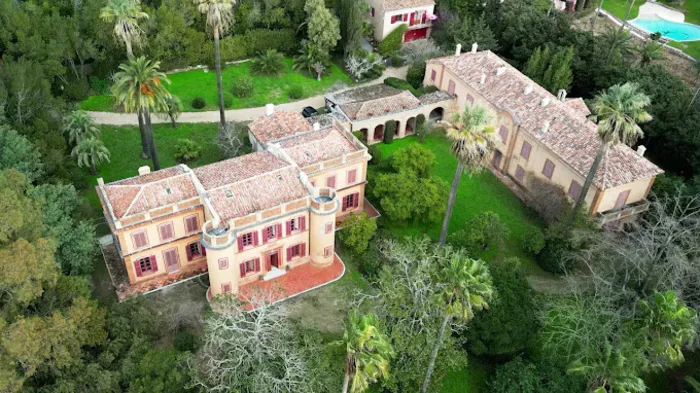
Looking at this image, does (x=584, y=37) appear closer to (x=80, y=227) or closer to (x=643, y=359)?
(x=643, y=359)

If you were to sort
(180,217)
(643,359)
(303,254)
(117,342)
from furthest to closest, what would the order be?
(303,254) < (180,217) < (117,342) < (643,359)

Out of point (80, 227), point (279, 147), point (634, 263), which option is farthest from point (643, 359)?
point (80, 227)

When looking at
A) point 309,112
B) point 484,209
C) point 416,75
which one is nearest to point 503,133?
point 484,209

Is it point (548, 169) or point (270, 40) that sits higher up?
point (270, 40)

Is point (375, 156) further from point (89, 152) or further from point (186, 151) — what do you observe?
point (89, 152)

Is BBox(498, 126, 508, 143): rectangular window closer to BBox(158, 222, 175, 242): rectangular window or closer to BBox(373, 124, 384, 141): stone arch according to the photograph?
BBox(373, 124, 384, 141): stone arch

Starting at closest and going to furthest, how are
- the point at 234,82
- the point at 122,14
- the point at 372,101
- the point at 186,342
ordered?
the point at 186,342 < the point at 122,14 < the point at 372,101 < the point at 234,82

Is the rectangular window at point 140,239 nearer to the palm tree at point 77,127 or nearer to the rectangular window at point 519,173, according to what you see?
the palm tree at point 77,127
